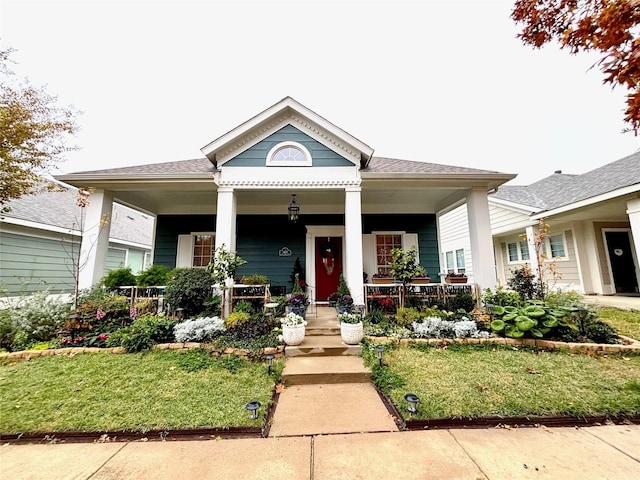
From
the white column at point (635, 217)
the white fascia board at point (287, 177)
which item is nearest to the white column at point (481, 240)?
the white fascia board at point (287, 177)

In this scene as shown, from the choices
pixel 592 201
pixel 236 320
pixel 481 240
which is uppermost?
pixel 592 201

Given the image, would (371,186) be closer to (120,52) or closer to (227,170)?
(227,170)

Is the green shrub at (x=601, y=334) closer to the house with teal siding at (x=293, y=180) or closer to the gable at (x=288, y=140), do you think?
the house with teal siding at (x=293, y=180)

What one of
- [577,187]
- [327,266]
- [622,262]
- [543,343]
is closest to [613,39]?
[543,343]

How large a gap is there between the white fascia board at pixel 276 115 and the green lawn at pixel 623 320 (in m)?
6.43

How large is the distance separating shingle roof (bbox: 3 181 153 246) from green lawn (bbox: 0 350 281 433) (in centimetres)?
547

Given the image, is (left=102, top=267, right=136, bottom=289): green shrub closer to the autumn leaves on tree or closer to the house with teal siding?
the house with teal siding

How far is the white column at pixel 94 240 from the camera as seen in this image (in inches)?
229

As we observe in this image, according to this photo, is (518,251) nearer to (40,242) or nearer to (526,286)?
(526,286)

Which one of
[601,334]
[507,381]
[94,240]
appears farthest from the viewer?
[94,240]

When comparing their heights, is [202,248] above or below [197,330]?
above

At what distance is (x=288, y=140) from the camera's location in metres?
6.25

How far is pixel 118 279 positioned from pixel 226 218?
121 inches

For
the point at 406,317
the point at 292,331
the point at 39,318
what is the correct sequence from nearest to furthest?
the point at 292,331 < the point at 39,318 < the point at 406,317
